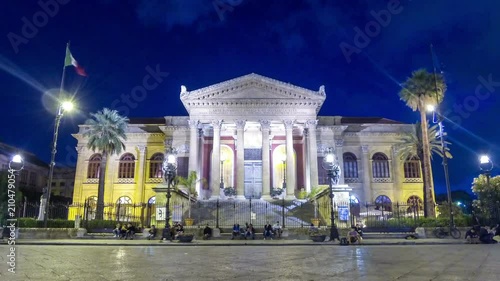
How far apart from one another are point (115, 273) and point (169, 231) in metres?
14.6

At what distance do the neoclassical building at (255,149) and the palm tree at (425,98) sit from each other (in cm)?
836

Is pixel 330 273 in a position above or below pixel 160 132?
below

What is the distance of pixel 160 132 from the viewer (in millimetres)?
45625

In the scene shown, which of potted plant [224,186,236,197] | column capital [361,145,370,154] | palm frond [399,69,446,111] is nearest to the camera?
palm frond [399,69,446,111]

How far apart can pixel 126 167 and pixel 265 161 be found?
1856 centimetres

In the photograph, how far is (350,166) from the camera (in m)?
44.7

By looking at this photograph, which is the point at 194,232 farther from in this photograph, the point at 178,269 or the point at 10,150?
the point at 10,150

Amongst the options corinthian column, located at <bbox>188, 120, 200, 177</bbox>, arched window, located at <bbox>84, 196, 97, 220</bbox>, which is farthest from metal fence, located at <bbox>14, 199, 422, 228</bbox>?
corinthian column, located at <bbox>188, 120, 200, 177</bbox>

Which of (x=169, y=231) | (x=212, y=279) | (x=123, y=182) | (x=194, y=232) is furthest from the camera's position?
(x=123, y=182)

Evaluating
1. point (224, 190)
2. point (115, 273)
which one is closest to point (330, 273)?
point (115, 273)

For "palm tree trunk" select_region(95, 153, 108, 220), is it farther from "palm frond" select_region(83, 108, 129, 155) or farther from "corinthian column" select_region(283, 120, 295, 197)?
"corinthian column" select_region(283, 120, 295, 197)

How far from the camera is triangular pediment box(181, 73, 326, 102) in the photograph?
1503 inches

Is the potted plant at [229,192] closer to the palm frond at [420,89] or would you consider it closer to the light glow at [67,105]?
the light glow at [67,105]

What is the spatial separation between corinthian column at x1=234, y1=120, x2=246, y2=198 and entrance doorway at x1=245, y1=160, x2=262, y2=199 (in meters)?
3.43
